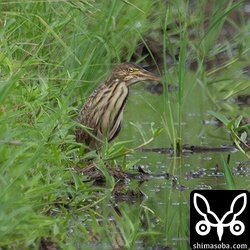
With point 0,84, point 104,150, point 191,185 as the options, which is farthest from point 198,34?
point 0,84

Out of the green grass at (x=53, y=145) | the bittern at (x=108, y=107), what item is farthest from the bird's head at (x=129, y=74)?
the green grass at (x=53, y=145)

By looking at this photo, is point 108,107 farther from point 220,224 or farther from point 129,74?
point 220,224

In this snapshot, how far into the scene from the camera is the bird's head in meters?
8.86

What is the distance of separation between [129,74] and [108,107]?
336 mm

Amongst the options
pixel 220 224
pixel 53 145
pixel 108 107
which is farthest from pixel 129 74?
pixel 220 224

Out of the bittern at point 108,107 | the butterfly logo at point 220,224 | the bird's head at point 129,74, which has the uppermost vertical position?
the bird's head at point 129,74

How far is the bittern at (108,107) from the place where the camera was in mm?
8516

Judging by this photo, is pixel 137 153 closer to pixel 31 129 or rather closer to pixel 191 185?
pixel 191 185

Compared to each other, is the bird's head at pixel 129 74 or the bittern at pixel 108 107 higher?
the bird's head at pixel 129 74

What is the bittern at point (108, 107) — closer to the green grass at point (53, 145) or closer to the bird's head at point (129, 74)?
the bird's head at point (129, 74)

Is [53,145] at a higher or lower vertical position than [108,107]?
lower

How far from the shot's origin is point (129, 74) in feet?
29.2

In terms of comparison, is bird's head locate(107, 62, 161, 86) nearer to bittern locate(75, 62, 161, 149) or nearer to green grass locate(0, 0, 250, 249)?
bittern locate(75, 62, 161, 149)

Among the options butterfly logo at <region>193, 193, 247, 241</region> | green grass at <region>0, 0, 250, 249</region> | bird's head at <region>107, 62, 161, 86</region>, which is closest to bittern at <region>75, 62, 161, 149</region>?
bird's head at <region>107, 62, 161, 86</region>
